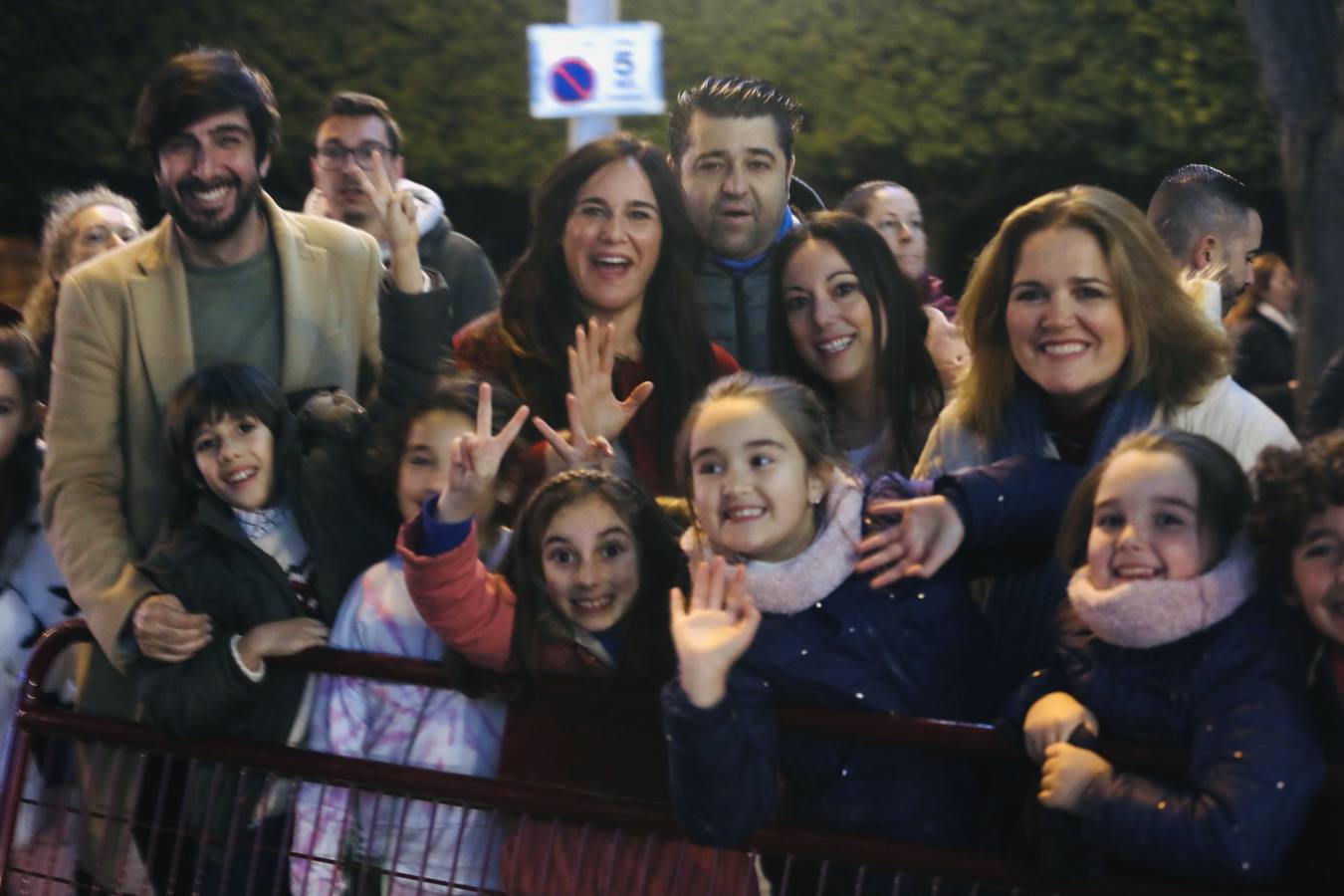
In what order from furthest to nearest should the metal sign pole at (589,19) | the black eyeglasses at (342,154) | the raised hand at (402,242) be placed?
the metal sign pole at (589,19), the black eyeglasses at (342,154), the raised hand at (402,242)

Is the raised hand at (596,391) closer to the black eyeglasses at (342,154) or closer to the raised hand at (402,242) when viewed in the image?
the raised hand at (402,242)

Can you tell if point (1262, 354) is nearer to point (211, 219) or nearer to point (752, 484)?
point (211, 219)

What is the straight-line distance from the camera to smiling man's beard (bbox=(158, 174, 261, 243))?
186 inches

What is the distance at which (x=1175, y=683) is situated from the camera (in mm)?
3260

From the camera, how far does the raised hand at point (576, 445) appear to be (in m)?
4.31

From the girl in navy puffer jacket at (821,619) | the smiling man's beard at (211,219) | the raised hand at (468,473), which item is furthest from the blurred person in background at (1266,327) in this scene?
the raised hand at (468,473)

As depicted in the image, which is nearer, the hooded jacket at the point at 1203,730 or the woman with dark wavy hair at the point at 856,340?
the hooded jacket at the point at 1203,730

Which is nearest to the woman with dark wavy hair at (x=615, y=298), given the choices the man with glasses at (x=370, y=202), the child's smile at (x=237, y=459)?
the child's smile at (x=237, y=459)

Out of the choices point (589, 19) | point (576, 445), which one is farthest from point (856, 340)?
point (589, 19)

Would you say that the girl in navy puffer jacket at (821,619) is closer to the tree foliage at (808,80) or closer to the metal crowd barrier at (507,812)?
the metal crowd barrier at (507,812)

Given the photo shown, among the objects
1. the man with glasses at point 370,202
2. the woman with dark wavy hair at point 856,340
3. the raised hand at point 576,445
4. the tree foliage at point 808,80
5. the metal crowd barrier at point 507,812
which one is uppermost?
the tree foliage at point 808,80

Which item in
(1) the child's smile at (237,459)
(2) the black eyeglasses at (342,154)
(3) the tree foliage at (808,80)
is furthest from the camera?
(3) the tree foliage at (808,80)

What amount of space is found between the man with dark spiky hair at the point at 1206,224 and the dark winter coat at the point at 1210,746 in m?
2.63

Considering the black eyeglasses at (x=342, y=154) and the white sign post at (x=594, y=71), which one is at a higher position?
the white sign post at (x=594, y=71)
